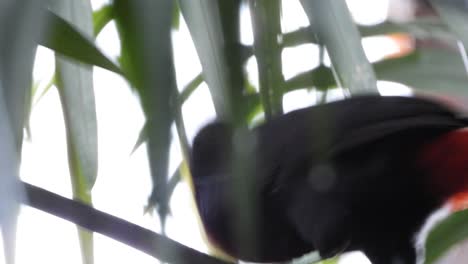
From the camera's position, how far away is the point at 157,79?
166 mm

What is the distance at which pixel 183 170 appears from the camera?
20.2 inches

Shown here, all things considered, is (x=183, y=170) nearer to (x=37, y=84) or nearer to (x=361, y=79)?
(x=37, y=84)

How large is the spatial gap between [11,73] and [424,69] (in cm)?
40

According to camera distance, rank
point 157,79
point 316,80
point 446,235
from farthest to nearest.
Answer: point 446,235, point 316,80, point 157,79

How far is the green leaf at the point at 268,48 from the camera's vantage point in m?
0.24

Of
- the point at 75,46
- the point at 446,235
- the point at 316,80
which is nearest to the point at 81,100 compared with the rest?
the point at 75,46

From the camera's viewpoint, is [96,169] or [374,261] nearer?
[96,169]

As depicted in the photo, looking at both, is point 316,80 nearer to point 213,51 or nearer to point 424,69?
point 213,51

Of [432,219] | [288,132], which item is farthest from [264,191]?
[432,219]

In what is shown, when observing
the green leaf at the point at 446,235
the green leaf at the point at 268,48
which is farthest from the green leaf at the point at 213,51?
the green leaf at the point at 446,235

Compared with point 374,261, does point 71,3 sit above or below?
above

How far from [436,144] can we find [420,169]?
2 cm

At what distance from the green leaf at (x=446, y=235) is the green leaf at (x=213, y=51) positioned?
0.29 m

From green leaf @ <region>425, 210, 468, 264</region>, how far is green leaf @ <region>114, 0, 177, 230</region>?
327 mm
